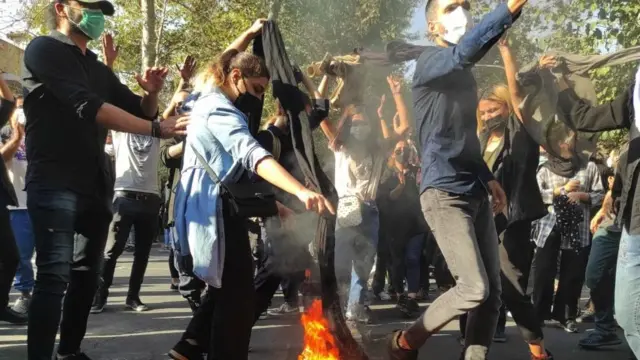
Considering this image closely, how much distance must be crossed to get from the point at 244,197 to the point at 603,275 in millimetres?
3422

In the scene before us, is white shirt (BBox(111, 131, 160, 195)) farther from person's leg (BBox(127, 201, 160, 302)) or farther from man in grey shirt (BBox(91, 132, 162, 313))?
person's leg (BBox(127, 201, 160, 302))

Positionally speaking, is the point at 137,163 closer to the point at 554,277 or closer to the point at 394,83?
the point at 394,83

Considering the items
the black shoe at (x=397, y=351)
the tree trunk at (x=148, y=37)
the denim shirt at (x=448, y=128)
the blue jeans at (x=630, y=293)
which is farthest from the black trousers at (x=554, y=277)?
the tree trunk at (x=148, y=37)

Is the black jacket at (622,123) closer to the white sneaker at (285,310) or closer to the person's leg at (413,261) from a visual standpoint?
the white sneaker at (285,310)

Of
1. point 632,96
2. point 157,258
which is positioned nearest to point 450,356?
point 632,96

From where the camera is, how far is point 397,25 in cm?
599

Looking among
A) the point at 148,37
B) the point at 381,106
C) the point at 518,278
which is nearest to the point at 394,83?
the point at 381,106

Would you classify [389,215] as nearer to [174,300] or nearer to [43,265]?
[174,300]

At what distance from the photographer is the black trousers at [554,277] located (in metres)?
6.11

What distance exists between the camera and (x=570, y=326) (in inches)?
239

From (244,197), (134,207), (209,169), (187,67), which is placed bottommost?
(134,207)

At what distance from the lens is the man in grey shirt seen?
20.1 ft

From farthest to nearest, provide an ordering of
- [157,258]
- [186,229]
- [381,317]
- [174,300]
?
[157,258] < [174,300] < [381,317] < [186,229]

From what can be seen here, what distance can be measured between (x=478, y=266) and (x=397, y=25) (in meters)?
3.10
